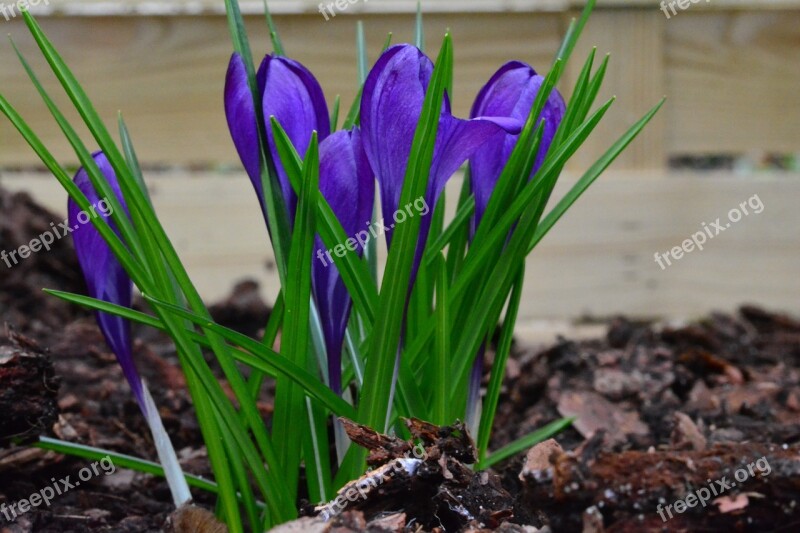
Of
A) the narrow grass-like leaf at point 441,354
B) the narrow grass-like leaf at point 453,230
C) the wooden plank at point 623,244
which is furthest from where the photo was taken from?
the wooden plank at point 623,244

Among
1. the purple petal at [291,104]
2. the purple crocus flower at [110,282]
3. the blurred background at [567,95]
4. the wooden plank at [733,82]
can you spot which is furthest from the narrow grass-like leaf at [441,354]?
the wooden plank at [733,82]

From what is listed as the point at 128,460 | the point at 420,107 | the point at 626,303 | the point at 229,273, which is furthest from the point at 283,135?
the point at 626,303

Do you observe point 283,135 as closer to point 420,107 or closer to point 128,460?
point 420,107

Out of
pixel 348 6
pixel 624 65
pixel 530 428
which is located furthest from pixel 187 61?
pixel 530 428

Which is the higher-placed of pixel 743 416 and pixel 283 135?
pixel 283 135

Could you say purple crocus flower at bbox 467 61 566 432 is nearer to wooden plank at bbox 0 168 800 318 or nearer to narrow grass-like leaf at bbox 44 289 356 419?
narrow grass-like leaf at bbox 44 289 356 419

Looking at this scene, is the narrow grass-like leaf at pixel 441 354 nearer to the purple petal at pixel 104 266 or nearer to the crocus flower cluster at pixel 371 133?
the crocus flower cluster at pixel 371 133

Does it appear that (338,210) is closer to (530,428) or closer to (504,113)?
(504,113)
